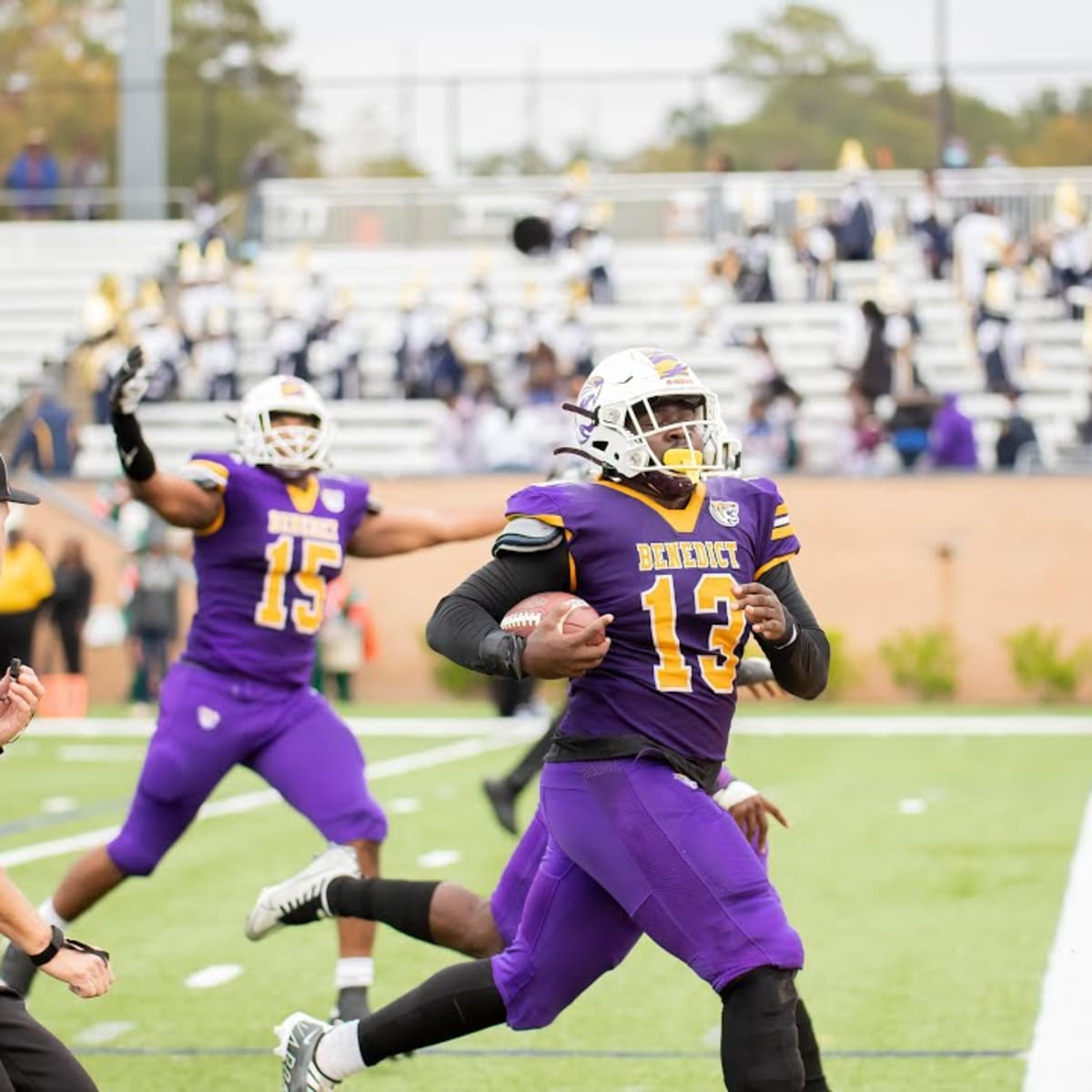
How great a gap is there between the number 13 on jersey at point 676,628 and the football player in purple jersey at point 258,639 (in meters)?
1.88

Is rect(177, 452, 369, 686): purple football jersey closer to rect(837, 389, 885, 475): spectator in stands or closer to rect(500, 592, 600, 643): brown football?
→ rect(500, 592, 600, 643): brown football

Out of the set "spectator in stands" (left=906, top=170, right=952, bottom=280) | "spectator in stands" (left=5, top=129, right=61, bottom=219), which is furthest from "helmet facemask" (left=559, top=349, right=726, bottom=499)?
"spectator in stands" (left=5, top=129, right=61, bottom=219)

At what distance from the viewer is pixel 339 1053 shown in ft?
16.3

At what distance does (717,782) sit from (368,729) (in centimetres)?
1153

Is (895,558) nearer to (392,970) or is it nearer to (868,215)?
(868,215)

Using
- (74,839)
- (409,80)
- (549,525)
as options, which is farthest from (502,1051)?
(409,80)

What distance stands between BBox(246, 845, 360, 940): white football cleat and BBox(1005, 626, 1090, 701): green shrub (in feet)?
45.2

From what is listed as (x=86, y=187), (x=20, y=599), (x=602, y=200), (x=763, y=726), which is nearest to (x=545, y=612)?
(x=763, y=726)

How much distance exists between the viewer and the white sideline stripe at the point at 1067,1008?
18.6 feet

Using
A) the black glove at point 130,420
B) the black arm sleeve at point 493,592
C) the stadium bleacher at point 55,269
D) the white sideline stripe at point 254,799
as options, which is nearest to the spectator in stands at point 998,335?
the white sideline stripe at point 254,799

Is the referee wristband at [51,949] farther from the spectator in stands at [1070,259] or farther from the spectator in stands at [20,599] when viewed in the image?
the spectator in stands at [1070,259]

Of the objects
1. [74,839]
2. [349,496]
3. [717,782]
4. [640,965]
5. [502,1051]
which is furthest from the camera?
[74,839]

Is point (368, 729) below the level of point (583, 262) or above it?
below

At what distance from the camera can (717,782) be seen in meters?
5.06
